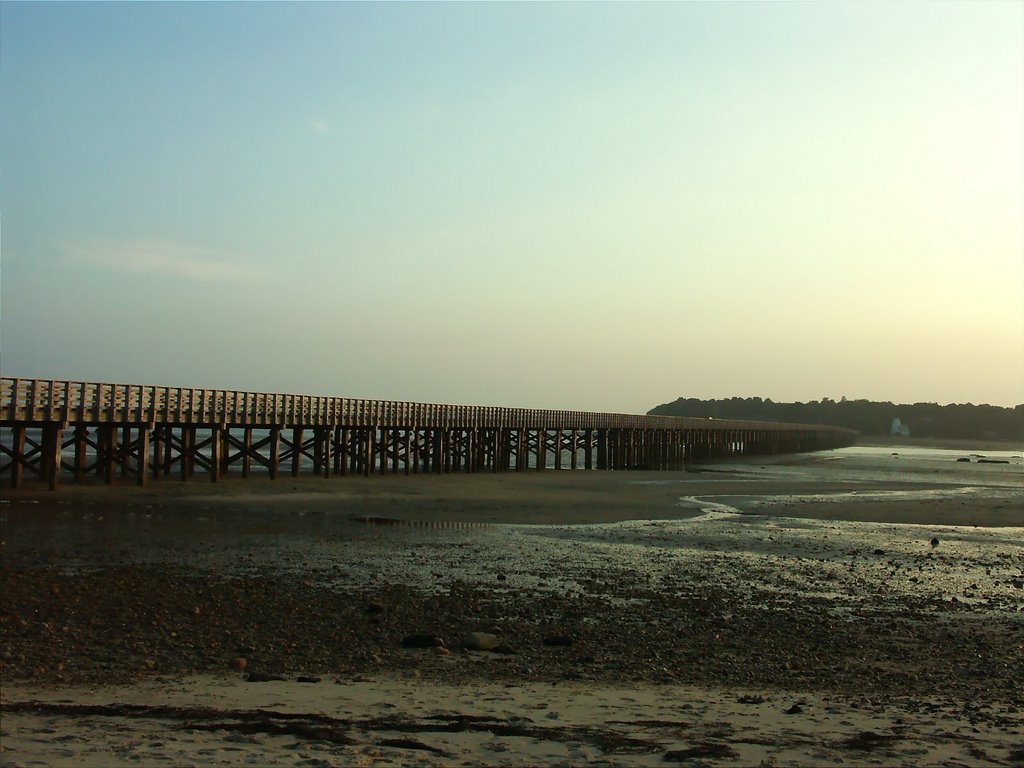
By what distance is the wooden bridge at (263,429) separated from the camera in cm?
2927

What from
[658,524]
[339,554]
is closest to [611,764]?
[339,554]

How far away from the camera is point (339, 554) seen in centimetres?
1783

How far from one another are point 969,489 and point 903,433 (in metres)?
→ 148

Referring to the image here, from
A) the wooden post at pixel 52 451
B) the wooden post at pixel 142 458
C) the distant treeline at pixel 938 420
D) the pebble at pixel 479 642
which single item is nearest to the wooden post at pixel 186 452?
the wooden post at pixel 142 458

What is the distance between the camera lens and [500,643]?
10.8m

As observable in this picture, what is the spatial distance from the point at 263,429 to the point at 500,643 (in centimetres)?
3914

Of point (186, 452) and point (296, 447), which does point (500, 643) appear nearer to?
point (186, 452)

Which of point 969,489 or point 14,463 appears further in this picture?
point 969,489

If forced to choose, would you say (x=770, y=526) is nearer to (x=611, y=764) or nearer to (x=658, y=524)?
(x=658, y=524)

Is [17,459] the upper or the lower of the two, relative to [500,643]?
upper

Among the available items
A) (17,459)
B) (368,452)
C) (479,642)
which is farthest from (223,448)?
(479,642)

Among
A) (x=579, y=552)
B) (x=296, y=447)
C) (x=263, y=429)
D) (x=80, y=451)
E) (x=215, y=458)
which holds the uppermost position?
(x=263, y=429)

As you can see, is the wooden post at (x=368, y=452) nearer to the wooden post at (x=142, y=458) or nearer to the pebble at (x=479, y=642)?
the wooden post at (x=142, y=458)

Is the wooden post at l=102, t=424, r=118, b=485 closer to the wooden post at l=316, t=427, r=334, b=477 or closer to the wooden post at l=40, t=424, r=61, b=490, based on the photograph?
the wooden post at l=40, t=424, r=61, b=490
